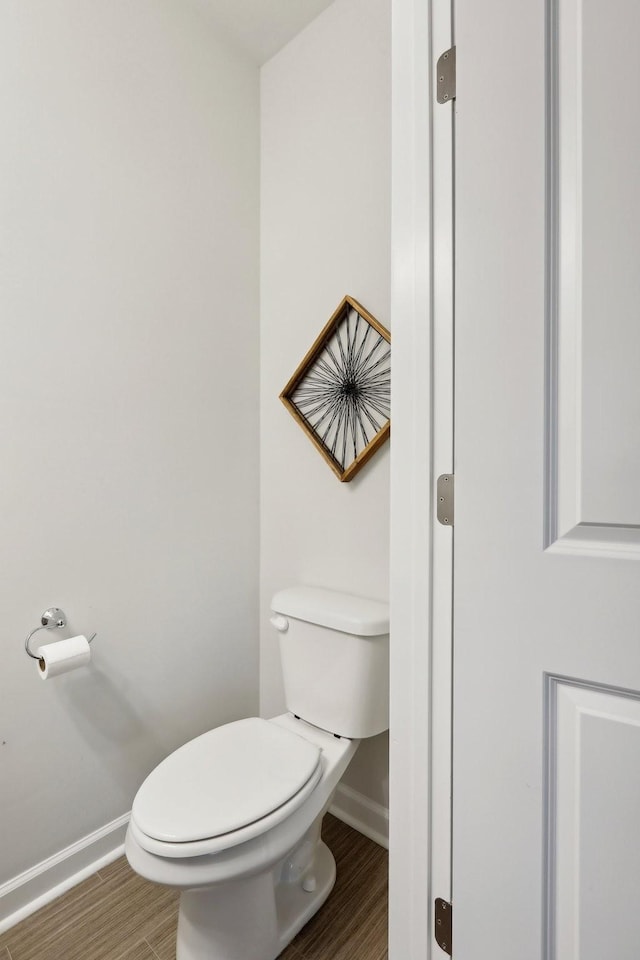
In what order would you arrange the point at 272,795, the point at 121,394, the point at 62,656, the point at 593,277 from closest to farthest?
the point at 593,277
the point at 272,795
the point at 62,656
the point at 121,394

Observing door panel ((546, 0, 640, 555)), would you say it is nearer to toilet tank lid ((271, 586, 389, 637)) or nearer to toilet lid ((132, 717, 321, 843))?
toilet tank lid ((271, 586, 389, 637))

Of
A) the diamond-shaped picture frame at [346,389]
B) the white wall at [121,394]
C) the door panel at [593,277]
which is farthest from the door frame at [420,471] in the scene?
the white wall at [121,394]

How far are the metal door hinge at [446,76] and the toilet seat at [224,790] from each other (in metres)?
1.33

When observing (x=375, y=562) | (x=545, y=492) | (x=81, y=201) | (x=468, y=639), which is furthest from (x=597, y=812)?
(x=81, y=201)

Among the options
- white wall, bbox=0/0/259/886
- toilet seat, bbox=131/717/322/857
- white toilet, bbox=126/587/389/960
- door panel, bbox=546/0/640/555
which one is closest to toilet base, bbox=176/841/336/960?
white toilet, bbox=126/587/389/960

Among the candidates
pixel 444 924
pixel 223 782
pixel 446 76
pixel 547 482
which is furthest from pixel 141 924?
pixel 446 76

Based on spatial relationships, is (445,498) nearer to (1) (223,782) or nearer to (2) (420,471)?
(2) (420,471)

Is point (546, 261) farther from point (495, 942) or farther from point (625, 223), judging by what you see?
point (495, 942)

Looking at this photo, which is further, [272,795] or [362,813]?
[362,813]

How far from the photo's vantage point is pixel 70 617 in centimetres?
134

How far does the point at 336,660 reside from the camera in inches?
53.0

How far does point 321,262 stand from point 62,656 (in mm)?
1372

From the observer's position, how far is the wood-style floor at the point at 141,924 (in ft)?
3.77

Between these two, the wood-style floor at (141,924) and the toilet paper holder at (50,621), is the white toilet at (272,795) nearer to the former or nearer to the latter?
the wood-style floor at (141,924)
